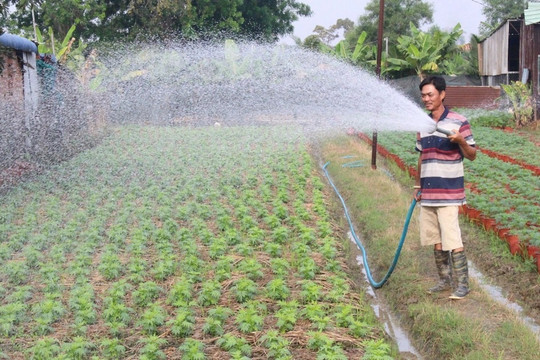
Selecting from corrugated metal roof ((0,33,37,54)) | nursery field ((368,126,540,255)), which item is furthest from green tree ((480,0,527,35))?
corrugated metal roof ((0,33,37,54))

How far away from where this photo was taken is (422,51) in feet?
82.2

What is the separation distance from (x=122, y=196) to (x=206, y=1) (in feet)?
65.9

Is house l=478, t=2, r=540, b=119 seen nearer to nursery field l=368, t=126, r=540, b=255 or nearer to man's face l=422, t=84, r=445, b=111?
nursery field l=368, t=126, r=540, b=255

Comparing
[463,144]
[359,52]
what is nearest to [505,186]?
[463,144]

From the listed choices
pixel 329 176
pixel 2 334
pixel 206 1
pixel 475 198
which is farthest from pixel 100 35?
pixel 2 334

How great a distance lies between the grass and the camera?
4102 millimetres

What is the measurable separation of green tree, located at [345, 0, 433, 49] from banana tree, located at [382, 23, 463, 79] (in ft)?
37.8

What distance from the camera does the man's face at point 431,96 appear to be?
4.70 metres

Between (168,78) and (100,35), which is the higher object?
(100,35)

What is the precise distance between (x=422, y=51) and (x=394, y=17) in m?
15.0

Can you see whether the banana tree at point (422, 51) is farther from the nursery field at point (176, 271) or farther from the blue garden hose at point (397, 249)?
the blue garden hose at point (397, 249)

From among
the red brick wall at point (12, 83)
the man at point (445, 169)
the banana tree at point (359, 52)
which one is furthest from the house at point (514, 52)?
the man at point (445, 169)

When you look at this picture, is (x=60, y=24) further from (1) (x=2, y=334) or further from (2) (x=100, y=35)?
(1) (x=2, y=334)

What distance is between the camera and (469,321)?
14.4 feet
